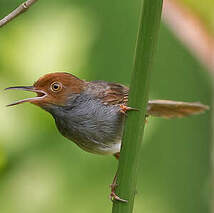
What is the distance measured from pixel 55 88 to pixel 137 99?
0.95 metres

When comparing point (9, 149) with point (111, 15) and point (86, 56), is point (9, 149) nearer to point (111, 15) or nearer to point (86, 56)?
point (86, 56)

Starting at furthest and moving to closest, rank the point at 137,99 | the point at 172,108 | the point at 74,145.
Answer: the point at 74,145 < the point at 172,108 < the point at 137,99

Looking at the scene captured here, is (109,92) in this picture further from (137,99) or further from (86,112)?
(137,99)

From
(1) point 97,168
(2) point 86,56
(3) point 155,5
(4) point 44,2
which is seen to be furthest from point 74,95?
(3) point 155,5

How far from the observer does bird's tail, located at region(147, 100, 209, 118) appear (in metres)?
2.54

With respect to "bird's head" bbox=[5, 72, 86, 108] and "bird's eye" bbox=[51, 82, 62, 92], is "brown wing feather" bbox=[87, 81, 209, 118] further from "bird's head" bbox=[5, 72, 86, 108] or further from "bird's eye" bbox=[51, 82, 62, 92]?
"bird's eye" bbox=[51, 82, 62, 92]

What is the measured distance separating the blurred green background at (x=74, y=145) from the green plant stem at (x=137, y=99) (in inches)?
36.8

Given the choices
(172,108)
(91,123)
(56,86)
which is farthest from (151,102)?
(56,86)

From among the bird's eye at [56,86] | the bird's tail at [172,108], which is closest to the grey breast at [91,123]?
the bird's eye at [56,86]

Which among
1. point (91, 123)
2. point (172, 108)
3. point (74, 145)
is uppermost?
point (172, 108)

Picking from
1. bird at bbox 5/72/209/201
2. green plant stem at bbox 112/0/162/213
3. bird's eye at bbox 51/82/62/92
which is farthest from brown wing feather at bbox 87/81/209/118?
green plant stem at bbox 112/0/162/213

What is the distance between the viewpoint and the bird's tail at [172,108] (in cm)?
254

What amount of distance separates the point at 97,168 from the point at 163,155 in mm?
479

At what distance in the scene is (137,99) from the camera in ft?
4.89
